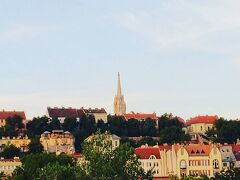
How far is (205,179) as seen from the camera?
93562mm

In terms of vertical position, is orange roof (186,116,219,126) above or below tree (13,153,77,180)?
above

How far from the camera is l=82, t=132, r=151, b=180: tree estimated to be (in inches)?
2955

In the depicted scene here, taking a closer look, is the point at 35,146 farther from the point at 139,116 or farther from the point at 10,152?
the point at 139,116

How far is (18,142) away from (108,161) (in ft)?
254

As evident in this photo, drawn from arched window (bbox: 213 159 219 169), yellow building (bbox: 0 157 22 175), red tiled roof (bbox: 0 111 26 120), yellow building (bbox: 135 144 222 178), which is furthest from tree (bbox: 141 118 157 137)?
arched window (bbox: 213 159 219 169)

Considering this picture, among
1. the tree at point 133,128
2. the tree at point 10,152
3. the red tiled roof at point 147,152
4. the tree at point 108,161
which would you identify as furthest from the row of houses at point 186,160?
the tree at point 108,161

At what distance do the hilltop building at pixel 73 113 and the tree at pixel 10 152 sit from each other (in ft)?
85.7

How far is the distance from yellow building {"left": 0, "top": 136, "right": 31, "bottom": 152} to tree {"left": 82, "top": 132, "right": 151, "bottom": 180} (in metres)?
70.9

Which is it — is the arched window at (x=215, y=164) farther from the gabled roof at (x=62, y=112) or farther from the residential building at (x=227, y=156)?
the gabled roof at (x=62, y=112)

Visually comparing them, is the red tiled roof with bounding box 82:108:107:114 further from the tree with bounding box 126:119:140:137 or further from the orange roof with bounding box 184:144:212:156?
the orange roof with bounding box 184:144:212:156

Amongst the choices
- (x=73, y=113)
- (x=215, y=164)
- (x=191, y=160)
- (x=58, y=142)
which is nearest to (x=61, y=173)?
(x=191, y=160)

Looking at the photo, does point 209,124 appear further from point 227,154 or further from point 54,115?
point 227,154

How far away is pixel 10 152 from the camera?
5709 inches

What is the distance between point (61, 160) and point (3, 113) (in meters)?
80.5
